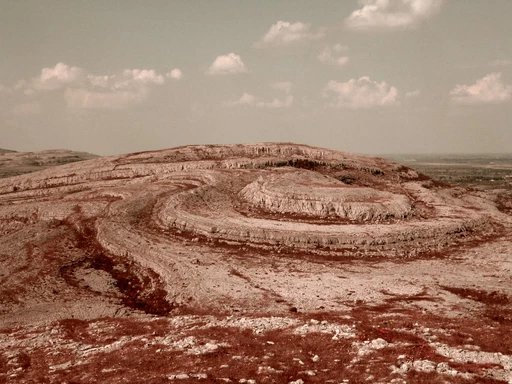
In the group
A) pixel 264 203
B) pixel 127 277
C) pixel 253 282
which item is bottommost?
pixel 127 277

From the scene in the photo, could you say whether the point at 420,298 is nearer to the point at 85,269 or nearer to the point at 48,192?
the point at 85,269

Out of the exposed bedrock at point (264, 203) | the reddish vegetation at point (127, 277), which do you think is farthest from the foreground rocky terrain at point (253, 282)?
the exposed bedrock at point (264, 203)

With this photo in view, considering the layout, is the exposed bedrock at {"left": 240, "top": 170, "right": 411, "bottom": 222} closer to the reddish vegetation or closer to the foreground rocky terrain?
the foreground rocky terrain

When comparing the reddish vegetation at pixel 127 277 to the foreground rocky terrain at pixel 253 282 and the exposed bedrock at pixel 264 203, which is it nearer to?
the foreground rocky terrain at pixel 253 282

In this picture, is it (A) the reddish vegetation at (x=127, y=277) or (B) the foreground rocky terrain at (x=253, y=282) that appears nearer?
(B) the foreground rocky terrain at (x=253, y=282)

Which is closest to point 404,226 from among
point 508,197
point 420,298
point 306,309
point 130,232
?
point 420,298

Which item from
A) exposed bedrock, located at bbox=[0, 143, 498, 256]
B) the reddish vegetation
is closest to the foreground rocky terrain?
the reddish vegetation

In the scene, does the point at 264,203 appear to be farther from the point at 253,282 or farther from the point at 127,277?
the point at 127,277

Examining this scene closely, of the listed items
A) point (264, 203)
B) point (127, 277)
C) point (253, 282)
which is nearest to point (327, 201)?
point (264, 203)
